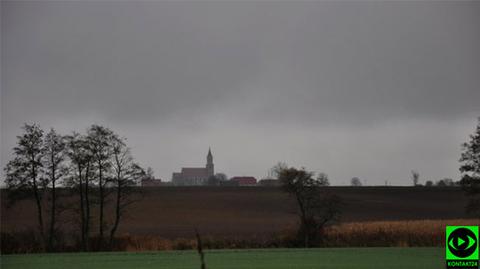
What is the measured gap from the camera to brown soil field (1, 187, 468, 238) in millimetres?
60969

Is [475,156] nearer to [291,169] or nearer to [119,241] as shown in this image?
[291,169]

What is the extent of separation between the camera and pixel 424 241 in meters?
42.7

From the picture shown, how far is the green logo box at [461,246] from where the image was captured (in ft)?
22.8

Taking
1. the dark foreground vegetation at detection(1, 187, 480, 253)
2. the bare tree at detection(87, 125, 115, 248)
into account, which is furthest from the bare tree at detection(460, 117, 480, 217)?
the bare tree at detection(87, 125, 115, 248)

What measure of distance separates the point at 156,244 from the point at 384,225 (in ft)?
60.6

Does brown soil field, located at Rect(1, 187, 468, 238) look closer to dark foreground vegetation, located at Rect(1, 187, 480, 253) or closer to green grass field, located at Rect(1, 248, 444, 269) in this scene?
dark foreground vegetation, located at Rect(1, 187, 480, 253)

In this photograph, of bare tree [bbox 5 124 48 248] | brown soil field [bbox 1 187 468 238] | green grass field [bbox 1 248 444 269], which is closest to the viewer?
green grass field [bbox 1 248 444 269]

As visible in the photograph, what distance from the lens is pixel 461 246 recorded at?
709cm

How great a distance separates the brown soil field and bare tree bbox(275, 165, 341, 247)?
917cm

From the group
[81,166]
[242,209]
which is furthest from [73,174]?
[242,209]

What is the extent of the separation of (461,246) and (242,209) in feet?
232

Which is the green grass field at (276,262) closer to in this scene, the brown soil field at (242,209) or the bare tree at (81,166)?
the bare tree at (81,166)

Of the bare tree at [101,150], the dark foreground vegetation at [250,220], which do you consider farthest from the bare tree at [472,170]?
the bare tree at [101,150]

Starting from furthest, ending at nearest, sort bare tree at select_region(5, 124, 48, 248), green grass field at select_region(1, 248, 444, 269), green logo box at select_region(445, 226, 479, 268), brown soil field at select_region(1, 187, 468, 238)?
brown soil field at select_region(1, 187, 468, 238), bare tree at select_region(5, 124, 48, 248), green grass field at select_region(1, 248, 444, 269), green logo box at select_region(445, 226, 479, 268)
